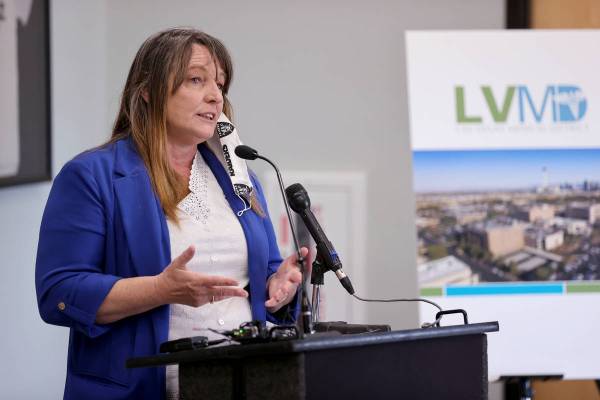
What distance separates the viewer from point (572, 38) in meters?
3.74

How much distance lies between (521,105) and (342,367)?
2.45 m

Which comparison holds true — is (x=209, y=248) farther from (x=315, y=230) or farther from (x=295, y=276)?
(x=315, y=230)

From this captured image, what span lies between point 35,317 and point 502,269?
179cm

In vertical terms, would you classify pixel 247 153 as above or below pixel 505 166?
below

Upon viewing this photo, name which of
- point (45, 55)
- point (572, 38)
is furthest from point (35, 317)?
point (572, 38)

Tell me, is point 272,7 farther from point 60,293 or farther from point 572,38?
point 60,293

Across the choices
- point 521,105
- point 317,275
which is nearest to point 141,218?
point 317,275

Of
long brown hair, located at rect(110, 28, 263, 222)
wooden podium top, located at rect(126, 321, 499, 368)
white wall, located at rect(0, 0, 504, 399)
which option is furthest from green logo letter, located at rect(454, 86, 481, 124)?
wooden podium top, located at rect(126, 321, 499, 368)

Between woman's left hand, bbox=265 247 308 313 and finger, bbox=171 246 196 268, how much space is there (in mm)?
279

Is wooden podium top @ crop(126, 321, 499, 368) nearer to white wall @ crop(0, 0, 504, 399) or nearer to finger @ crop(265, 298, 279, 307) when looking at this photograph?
Answer: finger @ crop(265, 298, 279, 307)

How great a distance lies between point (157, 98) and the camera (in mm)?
2119

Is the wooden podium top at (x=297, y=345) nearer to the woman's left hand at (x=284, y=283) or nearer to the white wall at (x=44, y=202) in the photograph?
the woman's left hand at (x=284, y=283)

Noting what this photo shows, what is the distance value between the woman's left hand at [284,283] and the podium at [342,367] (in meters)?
0.38

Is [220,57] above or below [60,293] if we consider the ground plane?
above
